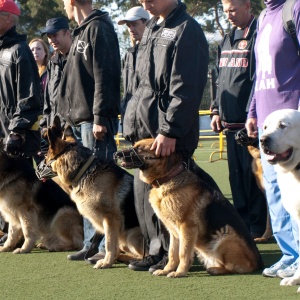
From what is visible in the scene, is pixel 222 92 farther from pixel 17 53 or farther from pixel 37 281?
pixel 37 281

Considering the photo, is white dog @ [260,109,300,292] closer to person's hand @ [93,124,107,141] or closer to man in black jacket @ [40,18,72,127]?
person's hand @ [93,124,107,141]

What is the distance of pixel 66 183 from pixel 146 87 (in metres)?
1.13

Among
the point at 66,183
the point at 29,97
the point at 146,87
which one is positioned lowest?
the point at 66,183

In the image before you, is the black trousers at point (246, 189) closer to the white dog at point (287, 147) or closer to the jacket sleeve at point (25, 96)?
the jacket sleeve at point (25, 96)

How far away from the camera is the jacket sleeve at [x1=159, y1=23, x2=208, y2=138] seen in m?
4.94

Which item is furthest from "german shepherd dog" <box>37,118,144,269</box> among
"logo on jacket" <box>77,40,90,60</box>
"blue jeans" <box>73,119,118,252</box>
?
"logo on jacket" <box>77,40,90,60</box>

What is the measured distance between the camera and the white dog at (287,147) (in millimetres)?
4262

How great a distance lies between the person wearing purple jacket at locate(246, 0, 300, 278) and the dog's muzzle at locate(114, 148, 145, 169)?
88cm

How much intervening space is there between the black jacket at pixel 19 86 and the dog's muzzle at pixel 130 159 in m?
1.69

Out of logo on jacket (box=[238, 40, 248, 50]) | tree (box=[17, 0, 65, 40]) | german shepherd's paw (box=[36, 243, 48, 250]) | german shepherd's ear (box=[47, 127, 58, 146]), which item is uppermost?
logo on jacket (box=[238, 40, 248, 50])

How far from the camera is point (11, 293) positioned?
476 centimetres

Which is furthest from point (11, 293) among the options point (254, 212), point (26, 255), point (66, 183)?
point (254, 212)

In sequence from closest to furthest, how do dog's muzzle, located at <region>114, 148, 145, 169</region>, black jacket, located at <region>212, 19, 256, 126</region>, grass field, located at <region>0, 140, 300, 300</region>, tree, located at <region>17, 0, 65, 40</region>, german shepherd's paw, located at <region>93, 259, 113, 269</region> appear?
1. grass field, located at <region>0, 140, 300, 300</region>
2. dog's muzzle, located at <region>114, 148, 145, 169</region>
3. german shepherd's paw, located at <region>93, 259, 113, 269</region>
4. black jacket, located at <region>212, 19, 256, 126</region>
5. tree, located at <region>17, 0, 65, 40</region>

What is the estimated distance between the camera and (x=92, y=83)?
233 inches
